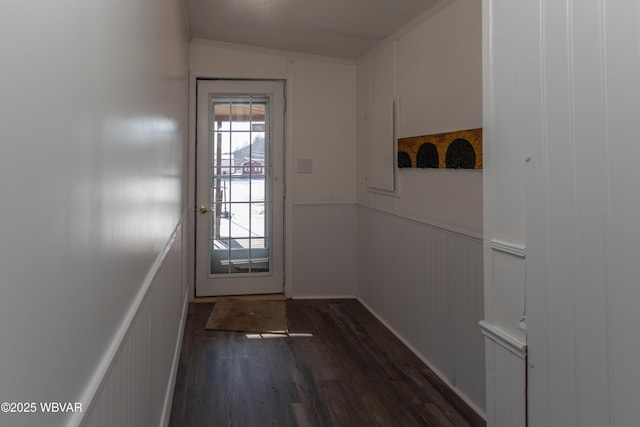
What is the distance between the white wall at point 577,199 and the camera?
0.82 metres

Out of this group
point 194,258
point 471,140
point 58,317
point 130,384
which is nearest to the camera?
point 58,317

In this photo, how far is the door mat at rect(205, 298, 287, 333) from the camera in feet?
13.1

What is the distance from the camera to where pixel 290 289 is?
4906 millimetres

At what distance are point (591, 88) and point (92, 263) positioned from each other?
1.03 metres

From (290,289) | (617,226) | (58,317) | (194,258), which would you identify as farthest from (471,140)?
(194,258)

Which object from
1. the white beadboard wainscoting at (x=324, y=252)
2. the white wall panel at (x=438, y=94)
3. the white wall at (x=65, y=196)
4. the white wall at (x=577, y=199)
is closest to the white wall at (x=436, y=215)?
the white wall panel at (x=438, y=94)

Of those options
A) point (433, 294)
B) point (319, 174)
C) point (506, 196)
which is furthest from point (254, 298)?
point (506, 196)

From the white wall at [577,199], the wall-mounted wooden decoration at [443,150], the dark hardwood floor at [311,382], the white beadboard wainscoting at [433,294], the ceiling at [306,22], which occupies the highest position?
the ceiling at [306,22]

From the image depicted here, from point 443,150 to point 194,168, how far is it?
106 inches

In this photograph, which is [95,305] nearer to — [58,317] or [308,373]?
[58,317]

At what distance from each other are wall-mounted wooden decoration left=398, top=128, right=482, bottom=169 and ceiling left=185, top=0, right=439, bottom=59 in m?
0.91

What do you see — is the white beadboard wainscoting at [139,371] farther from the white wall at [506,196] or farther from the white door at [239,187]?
the white door at [239,187]

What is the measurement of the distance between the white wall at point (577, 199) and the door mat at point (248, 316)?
3.05 m

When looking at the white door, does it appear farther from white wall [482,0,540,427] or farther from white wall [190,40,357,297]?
white wall [482,0,540,427]
